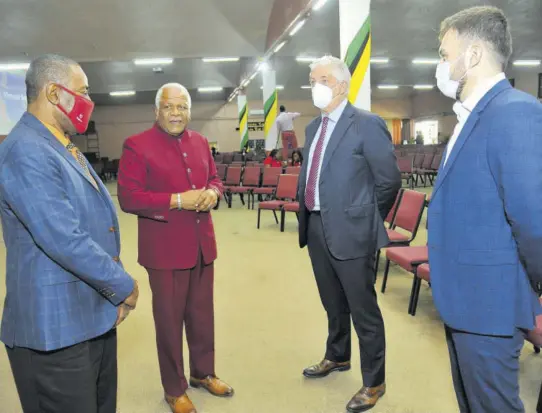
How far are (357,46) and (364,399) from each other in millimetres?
3861

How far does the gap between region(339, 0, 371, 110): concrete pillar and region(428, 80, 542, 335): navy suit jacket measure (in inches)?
145

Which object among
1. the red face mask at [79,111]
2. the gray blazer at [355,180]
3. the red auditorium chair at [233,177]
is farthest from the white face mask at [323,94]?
the red auditorium chair at [233,177]

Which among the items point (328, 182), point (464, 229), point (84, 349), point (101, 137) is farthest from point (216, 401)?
point (101, 137)

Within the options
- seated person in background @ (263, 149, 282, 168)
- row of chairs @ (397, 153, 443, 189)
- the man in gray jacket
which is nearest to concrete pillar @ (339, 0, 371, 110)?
the man in gray jacket

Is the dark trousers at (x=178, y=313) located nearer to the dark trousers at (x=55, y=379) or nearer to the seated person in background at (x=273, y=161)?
the dark trousers at (x=55, y=379)

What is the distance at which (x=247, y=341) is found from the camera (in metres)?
2.88

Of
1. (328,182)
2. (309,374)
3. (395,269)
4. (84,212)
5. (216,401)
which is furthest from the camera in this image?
(395,269)

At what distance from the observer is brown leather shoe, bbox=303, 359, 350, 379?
240cm

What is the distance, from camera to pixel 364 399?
6.81 ft

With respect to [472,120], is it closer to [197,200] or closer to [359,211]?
[359,211]

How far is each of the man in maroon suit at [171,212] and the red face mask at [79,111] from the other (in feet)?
1.87

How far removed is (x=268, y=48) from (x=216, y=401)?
10121 mm

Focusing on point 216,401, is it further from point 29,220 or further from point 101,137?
point 101,137

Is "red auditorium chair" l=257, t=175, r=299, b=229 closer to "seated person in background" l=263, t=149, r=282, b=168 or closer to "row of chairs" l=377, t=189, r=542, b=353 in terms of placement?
"row of chairs" l=377, t=189, r=542, b=353
